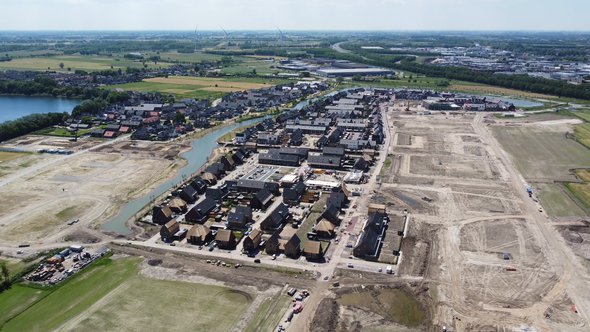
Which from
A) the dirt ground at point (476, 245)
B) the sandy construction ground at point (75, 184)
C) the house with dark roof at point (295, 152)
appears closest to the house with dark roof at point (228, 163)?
the sandy construction ground at point (75, 184)

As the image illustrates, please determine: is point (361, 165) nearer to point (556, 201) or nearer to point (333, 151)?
point (333, 151)

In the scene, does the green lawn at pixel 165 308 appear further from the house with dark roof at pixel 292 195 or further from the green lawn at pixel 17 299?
the house with dark roof at pixel 292 195

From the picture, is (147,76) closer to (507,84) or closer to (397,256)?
(507,84)

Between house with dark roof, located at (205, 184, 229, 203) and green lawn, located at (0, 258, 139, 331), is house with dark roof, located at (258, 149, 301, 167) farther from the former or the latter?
green lawn, located at (0, 258, 139, 331)

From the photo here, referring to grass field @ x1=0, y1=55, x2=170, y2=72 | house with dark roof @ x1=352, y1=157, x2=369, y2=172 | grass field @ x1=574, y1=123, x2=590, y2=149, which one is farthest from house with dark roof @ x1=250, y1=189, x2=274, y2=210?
grass field @ x1=0, y1=55, x2=170, y2=72

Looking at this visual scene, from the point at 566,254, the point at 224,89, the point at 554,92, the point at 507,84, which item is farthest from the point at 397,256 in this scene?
the point at 507,84
